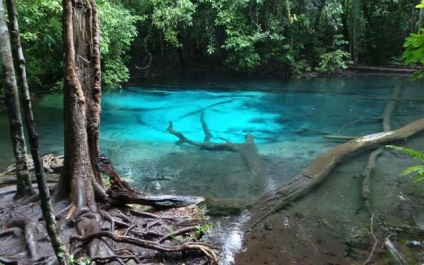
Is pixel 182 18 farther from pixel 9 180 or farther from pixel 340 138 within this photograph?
pixel 9 180

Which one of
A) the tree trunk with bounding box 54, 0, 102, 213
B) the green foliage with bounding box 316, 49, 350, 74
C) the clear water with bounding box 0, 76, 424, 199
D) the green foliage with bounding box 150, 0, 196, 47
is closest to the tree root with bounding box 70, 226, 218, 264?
the tree trunk with bounding box 54, 0, 102, 213

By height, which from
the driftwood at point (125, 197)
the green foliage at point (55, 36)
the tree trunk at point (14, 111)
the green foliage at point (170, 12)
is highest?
the green foliage at point (170, 12)

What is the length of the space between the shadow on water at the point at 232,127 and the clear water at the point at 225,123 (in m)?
0.02

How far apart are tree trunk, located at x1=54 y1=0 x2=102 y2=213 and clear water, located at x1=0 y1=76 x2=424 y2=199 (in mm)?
2355

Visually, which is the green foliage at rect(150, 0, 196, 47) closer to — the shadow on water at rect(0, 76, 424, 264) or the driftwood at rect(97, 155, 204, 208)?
the shadow on water at rect(0, 76, 424, 264)

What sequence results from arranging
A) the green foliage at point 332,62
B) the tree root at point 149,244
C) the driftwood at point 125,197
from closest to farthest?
the tree root at point 149,244 < the driftwood at point 125,197 < the green foliage at point 332,62

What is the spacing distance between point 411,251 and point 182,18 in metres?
14.7

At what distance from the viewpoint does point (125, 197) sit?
16.6 ft

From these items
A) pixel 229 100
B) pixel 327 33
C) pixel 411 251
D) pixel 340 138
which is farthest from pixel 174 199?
pixel 327 33

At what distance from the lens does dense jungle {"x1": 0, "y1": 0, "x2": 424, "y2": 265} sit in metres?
4.29

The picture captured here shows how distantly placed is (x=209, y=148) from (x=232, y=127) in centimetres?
264

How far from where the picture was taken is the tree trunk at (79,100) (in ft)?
15.2

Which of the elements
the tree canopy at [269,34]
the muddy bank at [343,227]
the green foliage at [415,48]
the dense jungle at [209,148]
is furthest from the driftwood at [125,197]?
the tree canopy at [269,34]

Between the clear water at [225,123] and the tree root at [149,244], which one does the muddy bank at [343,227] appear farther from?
the clear water at [225,123]
